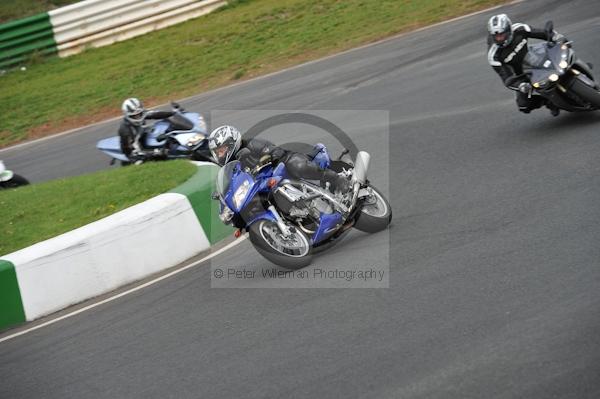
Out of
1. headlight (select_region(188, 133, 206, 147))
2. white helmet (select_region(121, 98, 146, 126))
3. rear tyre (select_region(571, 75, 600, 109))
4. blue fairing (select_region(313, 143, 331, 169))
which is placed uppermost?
blue fairing (select_region(313, 143, 331, 169))

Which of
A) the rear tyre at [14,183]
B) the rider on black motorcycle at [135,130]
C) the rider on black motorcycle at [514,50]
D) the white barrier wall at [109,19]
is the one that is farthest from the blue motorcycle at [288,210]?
the white barrier wall at [109,19]

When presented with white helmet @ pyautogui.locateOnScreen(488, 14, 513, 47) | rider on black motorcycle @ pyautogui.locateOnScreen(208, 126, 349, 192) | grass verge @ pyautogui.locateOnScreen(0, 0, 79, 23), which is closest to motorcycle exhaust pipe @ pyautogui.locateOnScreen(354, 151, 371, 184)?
rider on black motorcycle @ pyautogui.locateOnScreen(208, 126, 349, 192)

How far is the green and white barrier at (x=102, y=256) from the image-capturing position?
8148 mm

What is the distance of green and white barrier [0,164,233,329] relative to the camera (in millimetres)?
8148

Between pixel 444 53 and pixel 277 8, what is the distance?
8742 mm

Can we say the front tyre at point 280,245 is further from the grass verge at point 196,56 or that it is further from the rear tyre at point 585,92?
the grass verge at point 196,56

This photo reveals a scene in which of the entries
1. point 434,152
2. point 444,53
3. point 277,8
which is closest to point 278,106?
point 444,53

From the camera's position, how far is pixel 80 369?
6629mm

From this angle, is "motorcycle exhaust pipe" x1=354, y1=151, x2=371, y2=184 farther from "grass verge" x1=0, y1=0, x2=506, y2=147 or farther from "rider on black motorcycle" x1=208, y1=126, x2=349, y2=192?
"grass verge" x1=0, y1=0, x2=506, y2=147

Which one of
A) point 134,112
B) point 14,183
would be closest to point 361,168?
point 134,112

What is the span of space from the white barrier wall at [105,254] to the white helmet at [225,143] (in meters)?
1.03

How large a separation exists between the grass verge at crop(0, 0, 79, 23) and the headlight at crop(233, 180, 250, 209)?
19543 millimetres

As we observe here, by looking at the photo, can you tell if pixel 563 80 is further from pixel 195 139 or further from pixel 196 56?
pixel 196 56

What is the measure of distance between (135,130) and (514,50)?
6.32 metres
